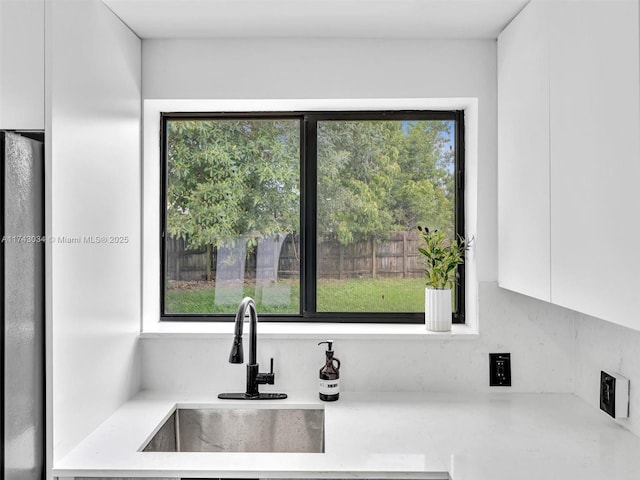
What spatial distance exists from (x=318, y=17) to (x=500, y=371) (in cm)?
149

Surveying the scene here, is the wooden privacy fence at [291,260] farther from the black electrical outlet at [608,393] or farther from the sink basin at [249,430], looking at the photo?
the black electrical outlet at [608,393]

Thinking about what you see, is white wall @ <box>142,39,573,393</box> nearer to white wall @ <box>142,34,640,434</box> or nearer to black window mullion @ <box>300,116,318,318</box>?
white wall @ <box>142,34,640,434</box>

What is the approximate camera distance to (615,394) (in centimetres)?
164

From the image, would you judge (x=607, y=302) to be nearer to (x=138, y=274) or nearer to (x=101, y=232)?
(x=101, y=232)

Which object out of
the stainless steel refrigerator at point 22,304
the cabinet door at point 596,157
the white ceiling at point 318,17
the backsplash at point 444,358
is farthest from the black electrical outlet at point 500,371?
the stainless steel refrigerator at point 22,304

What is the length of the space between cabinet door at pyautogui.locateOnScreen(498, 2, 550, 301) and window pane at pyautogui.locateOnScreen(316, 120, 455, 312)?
334mm

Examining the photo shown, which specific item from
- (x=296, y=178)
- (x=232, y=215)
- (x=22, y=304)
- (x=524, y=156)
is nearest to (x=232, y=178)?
(x=232, y=215)

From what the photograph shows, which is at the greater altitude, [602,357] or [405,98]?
[405,98]

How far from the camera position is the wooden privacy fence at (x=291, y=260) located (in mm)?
2232

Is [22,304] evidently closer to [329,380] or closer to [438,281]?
[329,380]

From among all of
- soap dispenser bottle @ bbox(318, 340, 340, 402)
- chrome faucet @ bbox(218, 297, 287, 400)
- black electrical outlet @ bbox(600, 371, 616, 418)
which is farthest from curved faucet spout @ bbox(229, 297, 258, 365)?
black electrical outlet @ bbox(600, 371, 616, 418)

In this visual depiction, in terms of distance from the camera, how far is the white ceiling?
170 cm

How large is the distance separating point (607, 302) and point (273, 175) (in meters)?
1.43

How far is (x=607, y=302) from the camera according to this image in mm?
1188
